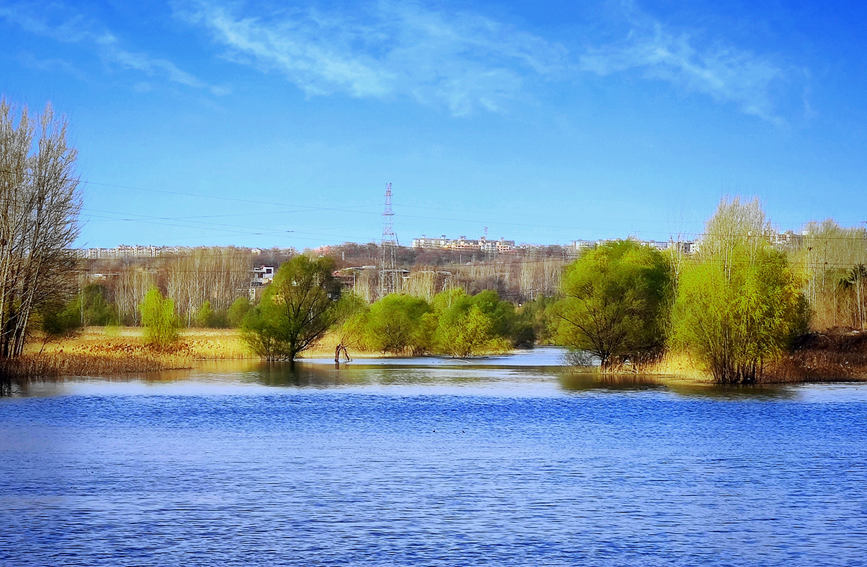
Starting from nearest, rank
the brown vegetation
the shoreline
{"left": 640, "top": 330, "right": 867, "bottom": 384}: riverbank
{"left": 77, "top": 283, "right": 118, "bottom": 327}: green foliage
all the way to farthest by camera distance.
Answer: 1. the shoreline
2. {"left": 640, "top": 330, "right": 867, "bottom": 384}: riverbank
3. the brown vegetation
4. {"left": 77, "top": 283, "right": 118, "bottom": 327}: green foliage

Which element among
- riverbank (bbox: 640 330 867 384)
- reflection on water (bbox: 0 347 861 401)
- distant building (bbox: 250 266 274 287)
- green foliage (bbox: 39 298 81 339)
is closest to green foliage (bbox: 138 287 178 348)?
reflection on water (bbox: 0 347 861 401)

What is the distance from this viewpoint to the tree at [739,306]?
4881 centimetres

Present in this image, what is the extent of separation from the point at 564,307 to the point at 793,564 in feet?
158

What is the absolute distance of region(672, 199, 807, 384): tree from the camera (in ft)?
160

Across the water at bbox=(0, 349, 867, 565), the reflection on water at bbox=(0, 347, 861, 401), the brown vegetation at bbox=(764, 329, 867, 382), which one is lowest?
the water at bbox=(0, 349, 867, 565)

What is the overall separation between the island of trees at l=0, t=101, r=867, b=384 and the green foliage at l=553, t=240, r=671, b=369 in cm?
9

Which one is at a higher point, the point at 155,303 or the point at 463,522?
the point at 155,303

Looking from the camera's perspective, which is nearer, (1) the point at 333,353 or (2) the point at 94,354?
(2) the point at 94,354

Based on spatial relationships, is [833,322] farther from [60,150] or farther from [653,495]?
[653,495]

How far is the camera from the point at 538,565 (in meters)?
13.6

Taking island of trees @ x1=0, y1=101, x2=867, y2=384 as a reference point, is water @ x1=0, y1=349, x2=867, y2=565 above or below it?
below

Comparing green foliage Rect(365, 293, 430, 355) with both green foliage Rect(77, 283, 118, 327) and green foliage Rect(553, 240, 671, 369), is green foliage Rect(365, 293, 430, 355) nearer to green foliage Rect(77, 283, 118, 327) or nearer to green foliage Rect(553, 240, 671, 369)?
green foliage Rect(77, 283, 118, 327)

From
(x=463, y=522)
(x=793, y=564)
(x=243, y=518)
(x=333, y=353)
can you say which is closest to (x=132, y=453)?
(x=243, y=518)

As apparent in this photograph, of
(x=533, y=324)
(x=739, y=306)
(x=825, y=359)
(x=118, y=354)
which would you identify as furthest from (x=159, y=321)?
(x=533, y=324)
